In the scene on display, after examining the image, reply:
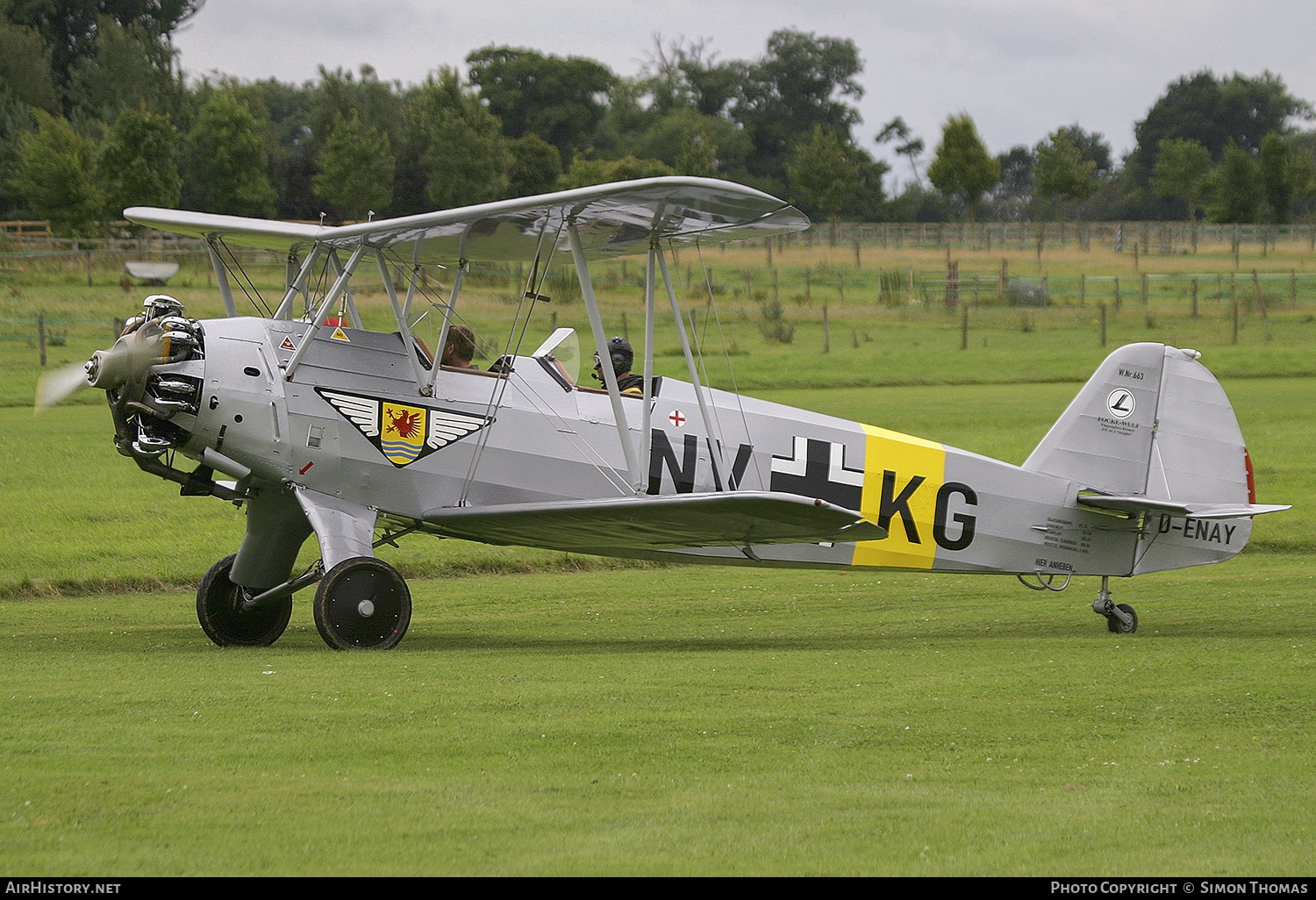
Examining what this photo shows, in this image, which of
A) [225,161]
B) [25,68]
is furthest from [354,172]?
[25,68]

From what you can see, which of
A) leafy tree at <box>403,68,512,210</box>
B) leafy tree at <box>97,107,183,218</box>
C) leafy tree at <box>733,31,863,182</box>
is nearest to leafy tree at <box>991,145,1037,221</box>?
leafy tree at <box>733,31,863,182</box>

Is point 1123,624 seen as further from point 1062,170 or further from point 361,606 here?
point 1062,170

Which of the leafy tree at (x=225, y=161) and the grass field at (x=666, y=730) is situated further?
the leafy tree at (x=225, y=161)

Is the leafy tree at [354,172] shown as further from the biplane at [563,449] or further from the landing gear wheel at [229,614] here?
the landing gear wheel at [229,614]

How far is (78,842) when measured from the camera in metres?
4.88

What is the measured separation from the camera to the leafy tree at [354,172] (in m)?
53.5

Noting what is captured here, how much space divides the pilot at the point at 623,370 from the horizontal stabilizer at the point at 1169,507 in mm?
3933

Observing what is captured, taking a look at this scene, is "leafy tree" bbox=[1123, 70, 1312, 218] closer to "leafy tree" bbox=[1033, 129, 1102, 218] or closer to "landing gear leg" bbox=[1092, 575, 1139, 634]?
"leafy tree" bbox=[1033, 129, 1102, 218]

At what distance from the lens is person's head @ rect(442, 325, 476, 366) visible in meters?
10.6

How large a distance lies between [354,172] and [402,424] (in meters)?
45.8

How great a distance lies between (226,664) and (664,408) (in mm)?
3817

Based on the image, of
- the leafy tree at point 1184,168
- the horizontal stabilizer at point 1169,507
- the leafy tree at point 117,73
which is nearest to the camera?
the horizontal stabilizer at point 1169,507

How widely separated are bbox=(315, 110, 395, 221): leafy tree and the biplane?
43.8 metres

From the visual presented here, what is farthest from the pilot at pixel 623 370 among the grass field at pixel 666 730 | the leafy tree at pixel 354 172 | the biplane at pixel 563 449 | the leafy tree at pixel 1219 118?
the leafy tree at pixel 1219 118
